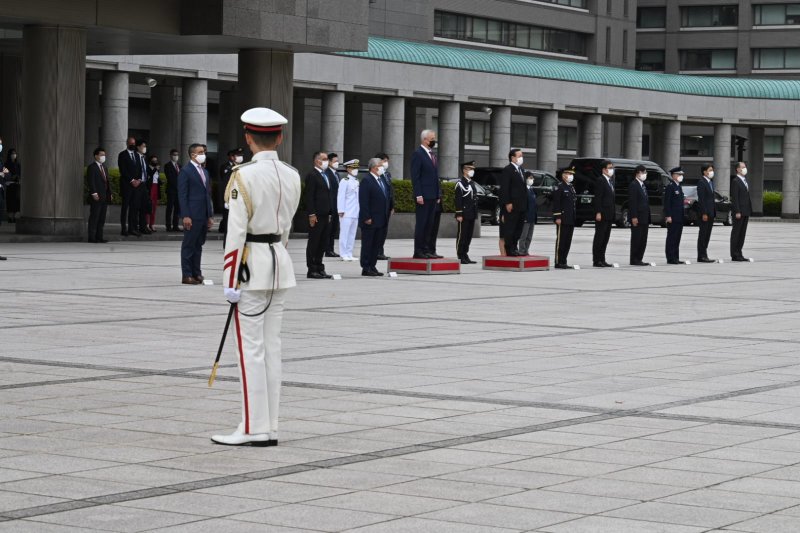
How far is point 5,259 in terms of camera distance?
23.8 metres

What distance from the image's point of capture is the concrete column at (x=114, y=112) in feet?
144

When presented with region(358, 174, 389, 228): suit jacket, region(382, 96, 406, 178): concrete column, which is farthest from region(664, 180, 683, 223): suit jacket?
region(382, 96, 406, 178): concrete column

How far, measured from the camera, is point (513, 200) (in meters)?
26.4

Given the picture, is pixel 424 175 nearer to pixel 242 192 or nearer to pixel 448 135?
pixel 242 192

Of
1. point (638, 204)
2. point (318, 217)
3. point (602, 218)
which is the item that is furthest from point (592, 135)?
point (318, 217)

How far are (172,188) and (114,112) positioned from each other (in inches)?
448

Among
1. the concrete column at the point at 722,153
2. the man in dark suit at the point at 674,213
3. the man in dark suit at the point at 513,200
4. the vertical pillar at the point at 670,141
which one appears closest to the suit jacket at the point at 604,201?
the man in dark suit at the point at 513,200

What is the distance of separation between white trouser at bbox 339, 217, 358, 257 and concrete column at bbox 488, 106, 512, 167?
105 ft

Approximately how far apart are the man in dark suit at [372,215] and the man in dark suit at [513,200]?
2937mm

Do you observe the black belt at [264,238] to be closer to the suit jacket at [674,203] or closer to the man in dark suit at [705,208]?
the suit jacket at [674,203]

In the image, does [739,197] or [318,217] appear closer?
[318,217]

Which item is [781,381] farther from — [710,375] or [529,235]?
[529,235]

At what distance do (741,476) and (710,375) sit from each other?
4.20m

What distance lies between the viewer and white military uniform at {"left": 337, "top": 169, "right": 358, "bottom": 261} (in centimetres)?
2730
